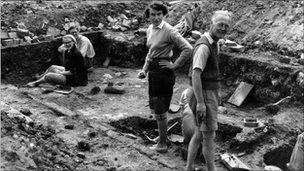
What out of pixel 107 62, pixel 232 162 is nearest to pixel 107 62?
pixel 107 62

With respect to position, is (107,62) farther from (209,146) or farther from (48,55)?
(209,146)

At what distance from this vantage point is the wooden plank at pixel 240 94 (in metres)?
9.77

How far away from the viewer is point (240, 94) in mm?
9883

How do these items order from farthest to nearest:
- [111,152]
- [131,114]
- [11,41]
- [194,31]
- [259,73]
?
[194,31] < [11,41] < [259,73] < [131,114] < [111,152]

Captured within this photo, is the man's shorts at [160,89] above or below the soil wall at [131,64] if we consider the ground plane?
above

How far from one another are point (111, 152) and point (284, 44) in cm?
520

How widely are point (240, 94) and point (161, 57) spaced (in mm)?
3364

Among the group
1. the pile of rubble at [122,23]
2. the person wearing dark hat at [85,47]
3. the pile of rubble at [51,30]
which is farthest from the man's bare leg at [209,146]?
the pile of rubble at [122,23]

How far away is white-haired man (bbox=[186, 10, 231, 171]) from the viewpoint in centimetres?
582

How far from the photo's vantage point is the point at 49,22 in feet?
41.5

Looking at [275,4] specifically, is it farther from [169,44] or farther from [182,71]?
[169,44]

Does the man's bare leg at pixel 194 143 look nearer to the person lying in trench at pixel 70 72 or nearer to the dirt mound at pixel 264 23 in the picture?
the person lying in trench at pixel 70 72

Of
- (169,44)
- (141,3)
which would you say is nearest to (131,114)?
(169,44)

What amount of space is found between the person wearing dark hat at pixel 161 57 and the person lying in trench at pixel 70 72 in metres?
3.56
